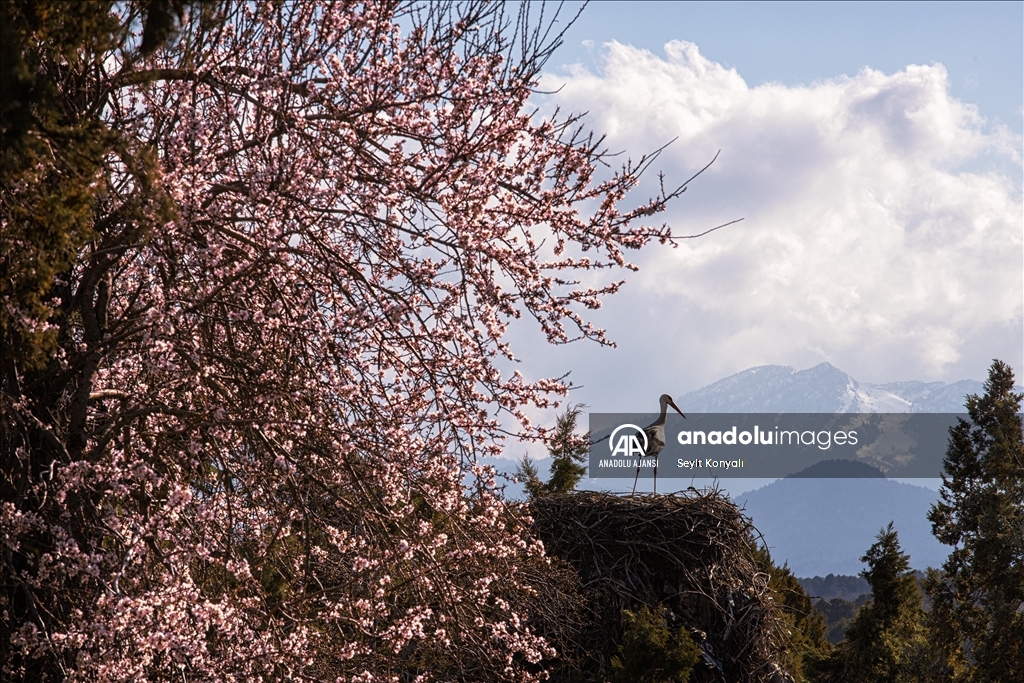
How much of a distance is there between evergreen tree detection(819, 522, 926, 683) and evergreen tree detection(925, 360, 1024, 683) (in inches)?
31.5

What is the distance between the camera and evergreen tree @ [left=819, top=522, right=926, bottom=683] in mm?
15844

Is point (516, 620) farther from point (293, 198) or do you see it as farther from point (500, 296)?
point (293, 198)

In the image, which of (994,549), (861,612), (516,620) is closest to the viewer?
(516,620)

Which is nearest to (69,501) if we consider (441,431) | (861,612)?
(441,431)

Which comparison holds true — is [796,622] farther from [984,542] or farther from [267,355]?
[267,355]

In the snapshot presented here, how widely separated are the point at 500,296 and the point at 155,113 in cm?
229

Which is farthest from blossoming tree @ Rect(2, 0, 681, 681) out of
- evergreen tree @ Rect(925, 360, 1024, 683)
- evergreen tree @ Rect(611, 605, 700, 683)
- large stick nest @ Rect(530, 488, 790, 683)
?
evergreen tree @ Rect(925, 360, 1024, 683)

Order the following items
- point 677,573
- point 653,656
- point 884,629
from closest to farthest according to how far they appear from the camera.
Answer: point 653,656 < point 677,573 < point 884,629

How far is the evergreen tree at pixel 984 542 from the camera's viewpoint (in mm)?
14055

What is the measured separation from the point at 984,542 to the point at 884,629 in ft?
8.57

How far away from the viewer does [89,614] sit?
5.33m

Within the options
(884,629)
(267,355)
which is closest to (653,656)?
(267,355)

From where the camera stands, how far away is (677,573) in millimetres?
10773

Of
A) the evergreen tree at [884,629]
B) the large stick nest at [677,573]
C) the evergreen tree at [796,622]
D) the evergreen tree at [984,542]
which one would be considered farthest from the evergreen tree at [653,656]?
the evergreen tree at [884,629]
